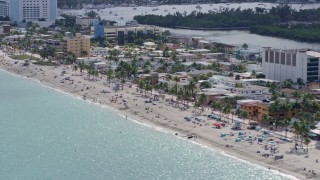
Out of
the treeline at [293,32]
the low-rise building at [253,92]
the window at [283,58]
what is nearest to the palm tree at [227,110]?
the low-rise building at [253,92]

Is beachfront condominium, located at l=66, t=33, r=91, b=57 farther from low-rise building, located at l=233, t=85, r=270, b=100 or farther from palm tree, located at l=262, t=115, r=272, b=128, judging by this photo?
palm tree, located at l=262, t=115, r=272, b=128

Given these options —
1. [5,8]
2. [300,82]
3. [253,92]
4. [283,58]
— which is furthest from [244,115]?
[5,8]

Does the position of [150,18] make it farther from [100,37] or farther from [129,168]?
[129,168]

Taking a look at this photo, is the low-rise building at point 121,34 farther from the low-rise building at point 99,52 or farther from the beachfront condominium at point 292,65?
the beachfront condominium at point 292,65

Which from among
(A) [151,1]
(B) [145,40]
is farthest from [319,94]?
(A) [151,1]

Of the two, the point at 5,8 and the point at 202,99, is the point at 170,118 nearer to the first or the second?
the point at 202,99

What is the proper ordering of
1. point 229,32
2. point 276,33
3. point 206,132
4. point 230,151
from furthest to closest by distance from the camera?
1. point 229,32
2. point 276,33
3. point 206,132
4. point 230,151

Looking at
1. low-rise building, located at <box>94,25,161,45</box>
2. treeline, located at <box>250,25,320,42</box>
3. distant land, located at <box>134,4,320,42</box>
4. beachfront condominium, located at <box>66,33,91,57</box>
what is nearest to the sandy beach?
beachfront condominium, located at <box>66,33,91,57</box>
